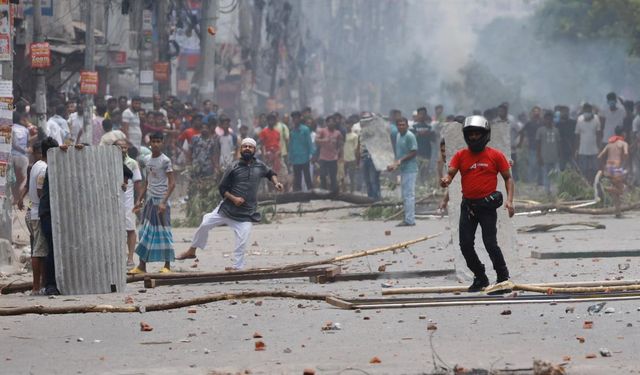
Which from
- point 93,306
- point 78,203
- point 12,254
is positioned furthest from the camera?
point 12,254

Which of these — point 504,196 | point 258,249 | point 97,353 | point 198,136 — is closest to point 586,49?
point 198,136

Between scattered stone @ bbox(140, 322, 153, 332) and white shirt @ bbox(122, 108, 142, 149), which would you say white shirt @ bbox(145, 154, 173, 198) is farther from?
white shirt @ bbox(122, 108, 142, 149)

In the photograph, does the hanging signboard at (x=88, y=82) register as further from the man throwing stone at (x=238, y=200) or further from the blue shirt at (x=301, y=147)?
the man throwing stone at (x=238, y=200)

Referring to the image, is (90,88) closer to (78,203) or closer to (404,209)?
(404,209)

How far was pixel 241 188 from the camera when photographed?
1491 cm

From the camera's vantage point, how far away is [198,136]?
84.2 ft

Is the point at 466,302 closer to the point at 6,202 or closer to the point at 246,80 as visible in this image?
the point at 6,202

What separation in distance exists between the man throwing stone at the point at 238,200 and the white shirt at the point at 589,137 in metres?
13.6

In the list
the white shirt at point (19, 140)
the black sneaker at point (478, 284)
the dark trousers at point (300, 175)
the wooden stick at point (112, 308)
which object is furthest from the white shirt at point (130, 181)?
the dark trousers at point (300, 175)

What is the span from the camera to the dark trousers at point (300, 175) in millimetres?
28438

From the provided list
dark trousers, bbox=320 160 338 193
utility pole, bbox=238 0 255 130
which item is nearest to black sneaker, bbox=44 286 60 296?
dark trousers, bbox=320 160 338 193

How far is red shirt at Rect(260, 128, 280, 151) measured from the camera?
28.9 metres

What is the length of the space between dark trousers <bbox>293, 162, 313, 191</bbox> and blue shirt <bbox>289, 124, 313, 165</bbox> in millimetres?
128

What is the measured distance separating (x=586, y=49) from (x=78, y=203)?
52222mm
